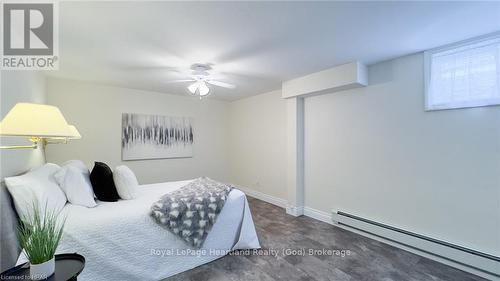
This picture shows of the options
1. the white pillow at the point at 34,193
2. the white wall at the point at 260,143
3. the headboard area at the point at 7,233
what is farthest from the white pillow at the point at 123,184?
the white wall at the point at 260,143

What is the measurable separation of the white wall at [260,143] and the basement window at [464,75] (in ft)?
7.29

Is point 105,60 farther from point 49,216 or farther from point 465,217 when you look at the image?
point 465,217

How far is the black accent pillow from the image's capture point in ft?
7.27

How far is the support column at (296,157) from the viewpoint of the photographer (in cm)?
369

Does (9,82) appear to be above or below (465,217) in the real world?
above

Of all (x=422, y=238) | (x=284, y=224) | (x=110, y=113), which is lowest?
(x=284, y=224)

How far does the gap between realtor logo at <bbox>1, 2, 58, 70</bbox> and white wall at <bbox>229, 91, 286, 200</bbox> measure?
10.8 feet

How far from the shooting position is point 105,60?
2.66 m

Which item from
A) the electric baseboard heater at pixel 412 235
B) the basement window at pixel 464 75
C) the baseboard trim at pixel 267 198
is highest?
the basement window at pixel 464 75

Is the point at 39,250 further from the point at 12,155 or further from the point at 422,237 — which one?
the point at 422,237

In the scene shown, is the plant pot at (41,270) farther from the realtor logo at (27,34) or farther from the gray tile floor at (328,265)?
the realtor logo at (27,34)

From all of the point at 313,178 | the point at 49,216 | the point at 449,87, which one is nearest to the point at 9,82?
the point at 49,216

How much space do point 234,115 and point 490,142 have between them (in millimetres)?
4341

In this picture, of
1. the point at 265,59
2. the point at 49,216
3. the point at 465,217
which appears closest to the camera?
the point at 49,216
